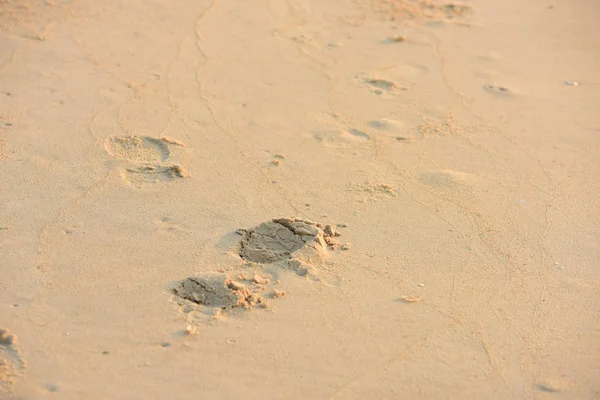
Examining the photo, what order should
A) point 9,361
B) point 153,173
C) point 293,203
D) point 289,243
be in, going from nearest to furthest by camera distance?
point 9,361
point 289,243
point 293,203
point 153,173

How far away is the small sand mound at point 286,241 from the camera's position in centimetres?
266

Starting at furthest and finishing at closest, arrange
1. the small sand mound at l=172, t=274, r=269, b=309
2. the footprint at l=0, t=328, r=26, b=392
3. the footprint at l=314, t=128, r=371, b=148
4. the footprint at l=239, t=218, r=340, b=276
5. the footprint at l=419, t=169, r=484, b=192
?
1. the footprint at l=314, t=128, r=371, b=148
2. the footprint at l=419, t=169, r=484, b=192
3. the footprint at l=239, t=218, r=340, b=276
4. the small sand mound at l=172, t=274, r=269, b=309
5. the footprint at l=0, t=328, r=26, b=392

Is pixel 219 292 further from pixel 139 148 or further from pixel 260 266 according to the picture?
pixel 139 148

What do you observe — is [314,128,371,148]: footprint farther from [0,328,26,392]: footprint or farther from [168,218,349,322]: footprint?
[0,328,26,392]: footprint

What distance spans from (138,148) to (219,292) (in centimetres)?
108

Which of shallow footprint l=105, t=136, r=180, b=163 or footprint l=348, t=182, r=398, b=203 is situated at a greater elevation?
shallow footprint l=105, t=136, r=180, b=163

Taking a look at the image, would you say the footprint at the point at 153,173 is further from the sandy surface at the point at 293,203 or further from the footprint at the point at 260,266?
the footprint at the point at 260,266

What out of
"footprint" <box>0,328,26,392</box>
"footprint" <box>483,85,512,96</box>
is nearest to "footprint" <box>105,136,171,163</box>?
"footprint" <box>0,328,26,392</box>

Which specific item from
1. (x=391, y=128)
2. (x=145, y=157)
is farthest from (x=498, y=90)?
(x=145, y=157)

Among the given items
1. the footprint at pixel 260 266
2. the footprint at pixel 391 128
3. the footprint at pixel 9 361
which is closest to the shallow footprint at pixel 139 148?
the footprint at pixel 260 266

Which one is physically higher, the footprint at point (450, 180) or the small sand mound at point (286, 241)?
the footprint at point (450, 180)

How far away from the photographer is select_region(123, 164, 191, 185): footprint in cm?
308

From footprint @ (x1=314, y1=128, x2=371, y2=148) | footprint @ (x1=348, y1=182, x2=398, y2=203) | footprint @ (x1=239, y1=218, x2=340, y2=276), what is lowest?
footprint @ (x1=239, y1=218, x2=340, y2=276)

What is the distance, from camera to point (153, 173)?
312 cm
